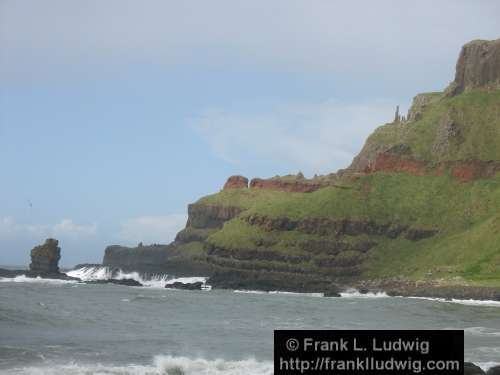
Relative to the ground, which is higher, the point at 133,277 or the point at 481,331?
the point at 133,277

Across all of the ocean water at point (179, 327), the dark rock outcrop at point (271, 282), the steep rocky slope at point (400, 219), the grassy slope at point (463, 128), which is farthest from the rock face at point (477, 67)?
the ocean water at point (179, 327)

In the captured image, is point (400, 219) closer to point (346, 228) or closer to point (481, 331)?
point (346, 228)

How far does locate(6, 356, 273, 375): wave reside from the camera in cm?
4059

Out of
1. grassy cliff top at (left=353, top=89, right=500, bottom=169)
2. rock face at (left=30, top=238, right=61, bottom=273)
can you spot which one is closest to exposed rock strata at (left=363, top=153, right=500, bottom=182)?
grassy cliff top at (left=353, top=89, right=500, bottom=169)

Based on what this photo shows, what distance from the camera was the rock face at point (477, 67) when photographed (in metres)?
187

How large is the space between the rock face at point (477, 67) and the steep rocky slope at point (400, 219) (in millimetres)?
282

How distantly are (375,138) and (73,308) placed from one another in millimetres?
126890

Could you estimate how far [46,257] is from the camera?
15938 centimetres

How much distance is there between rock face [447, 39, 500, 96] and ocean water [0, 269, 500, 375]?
97387mm

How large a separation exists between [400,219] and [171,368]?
4879 inches

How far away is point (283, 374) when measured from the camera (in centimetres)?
3019

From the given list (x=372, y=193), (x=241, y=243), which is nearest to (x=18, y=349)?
(x=241, y=243)

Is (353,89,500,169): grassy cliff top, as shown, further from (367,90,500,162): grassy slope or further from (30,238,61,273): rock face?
(30,238,61,273): rock face

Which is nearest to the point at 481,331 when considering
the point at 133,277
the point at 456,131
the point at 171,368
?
the point at 171,368
